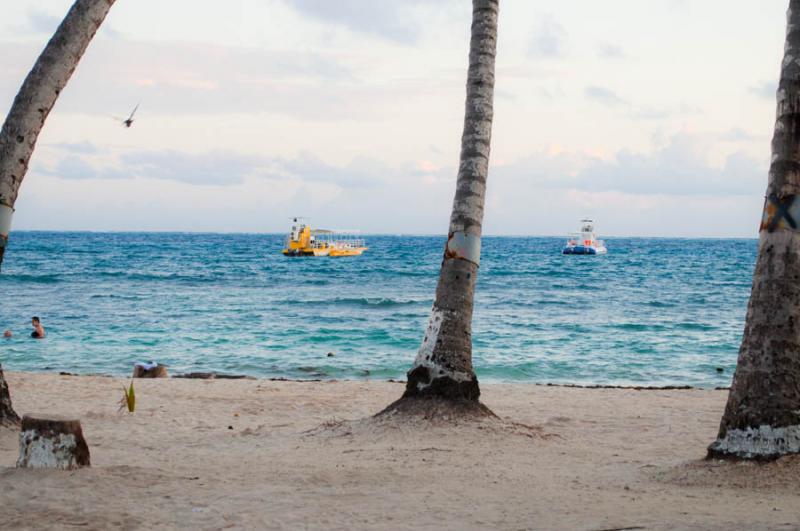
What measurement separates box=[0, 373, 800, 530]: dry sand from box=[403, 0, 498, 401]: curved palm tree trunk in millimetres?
610

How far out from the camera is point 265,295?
41.9 meters

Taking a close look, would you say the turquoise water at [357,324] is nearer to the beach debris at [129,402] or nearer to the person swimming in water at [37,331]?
the person swimming in water at [37,331]

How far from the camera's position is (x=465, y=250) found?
953 centimetres

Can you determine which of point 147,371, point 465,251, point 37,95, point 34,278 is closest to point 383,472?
point 465,251

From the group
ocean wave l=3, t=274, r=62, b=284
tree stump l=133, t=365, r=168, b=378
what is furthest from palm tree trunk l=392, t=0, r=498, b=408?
ocean wave l=3, t=274, r=62, b=284

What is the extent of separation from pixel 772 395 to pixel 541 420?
181 inches

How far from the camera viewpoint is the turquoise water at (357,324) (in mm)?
19719

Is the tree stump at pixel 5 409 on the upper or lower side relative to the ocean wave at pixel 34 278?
upper

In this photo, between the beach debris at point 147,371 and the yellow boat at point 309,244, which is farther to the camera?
the yellow boat at point 309,244

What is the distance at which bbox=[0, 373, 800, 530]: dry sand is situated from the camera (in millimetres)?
5781

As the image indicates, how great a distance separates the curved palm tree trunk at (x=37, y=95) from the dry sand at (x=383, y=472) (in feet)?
8.13

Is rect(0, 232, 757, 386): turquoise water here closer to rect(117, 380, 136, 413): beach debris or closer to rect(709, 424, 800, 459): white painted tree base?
rect(117, 380, 136, 413): beach debris

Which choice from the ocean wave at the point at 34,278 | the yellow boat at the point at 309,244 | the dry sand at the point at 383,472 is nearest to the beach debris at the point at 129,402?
the dry sand at the point at 383,472

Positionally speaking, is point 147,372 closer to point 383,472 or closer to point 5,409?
point 5,409
